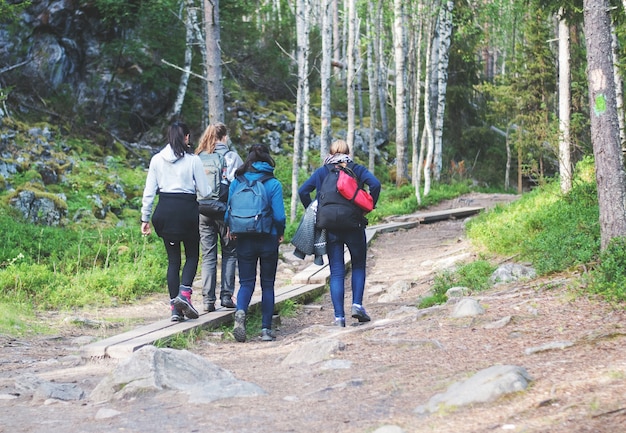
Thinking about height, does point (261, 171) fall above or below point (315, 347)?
above

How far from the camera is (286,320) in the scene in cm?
883

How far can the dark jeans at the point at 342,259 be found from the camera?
762 centimetres

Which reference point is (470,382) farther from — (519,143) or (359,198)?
(519,143)

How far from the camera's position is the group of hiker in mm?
7188

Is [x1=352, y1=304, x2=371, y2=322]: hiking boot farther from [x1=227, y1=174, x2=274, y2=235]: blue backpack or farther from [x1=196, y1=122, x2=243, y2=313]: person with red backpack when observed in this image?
[x1=196, y1=122, x2=243, y2=313]: person with red backpack

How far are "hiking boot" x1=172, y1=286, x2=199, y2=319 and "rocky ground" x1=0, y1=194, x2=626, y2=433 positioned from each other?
327 millimetres

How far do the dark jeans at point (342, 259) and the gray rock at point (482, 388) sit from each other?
10.9ft

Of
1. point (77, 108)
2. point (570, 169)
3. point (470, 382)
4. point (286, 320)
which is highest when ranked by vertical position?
point (77, 108)

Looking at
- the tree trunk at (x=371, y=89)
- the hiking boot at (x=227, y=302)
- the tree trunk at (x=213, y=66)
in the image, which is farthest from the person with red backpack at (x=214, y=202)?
the tree trunk at (x=371, y=89)

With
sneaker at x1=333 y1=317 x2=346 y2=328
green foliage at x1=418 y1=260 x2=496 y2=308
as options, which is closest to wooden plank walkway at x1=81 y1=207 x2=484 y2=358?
sneaker at x1=333 y1=317 x2=346 y2=328

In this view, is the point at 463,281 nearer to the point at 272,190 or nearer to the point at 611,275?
the point at 611,275

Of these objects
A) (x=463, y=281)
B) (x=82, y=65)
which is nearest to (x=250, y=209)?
(x=463, y=281)

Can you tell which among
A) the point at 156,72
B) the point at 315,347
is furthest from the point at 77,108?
the point at 315,347

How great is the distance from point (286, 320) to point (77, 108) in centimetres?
1727
